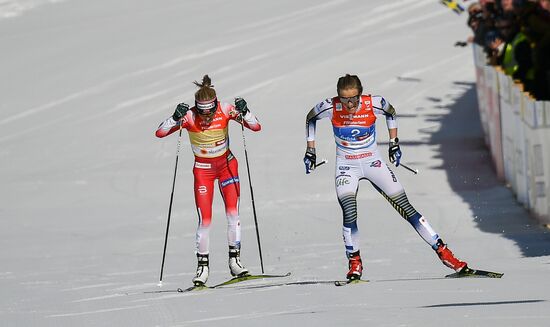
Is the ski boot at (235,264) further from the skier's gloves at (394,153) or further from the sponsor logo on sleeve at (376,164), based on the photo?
the skier's gloves at (394,153)

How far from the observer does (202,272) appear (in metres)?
12.6

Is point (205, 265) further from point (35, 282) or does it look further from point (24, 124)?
point (24, 124)

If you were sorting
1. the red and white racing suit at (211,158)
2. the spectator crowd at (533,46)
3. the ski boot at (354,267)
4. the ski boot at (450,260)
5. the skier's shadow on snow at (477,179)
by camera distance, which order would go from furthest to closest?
the skier's shadow on snow at (477,179), the red and white racing suit at (211,158), the ski boot at (354,267), the ski boot at (450,260), the spectator crowd at (533,46)

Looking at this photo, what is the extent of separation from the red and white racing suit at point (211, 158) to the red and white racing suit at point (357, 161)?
103 centimetres

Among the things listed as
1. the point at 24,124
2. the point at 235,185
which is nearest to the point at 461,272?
the point at 235,185

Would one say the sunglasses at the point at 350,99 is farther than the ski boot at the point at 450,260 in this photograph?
No

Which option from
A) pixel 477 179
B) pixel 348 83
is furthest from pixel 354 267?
pixel 477 179

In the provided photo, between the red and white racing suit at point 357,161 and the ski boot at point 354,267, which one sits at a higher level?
the red and white racing suit at point 357,161

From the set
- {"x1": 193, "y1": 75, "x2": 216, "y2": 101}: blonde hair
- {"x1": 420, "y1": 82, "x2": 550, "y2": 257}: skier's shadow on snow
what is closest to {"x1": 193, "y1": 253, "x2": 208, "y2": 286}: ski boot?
{"x1": 193, "y1": 75, "x2": 216, "y2": 101}: blonde hair

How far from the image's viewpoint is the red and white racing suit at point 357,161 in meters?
11.6

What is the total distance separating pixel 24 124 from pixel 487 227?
14930 mm

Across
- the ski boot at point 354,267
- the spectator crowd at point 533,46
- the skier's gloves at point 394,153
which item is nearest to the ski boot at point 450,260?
the ski boot at point 354,267

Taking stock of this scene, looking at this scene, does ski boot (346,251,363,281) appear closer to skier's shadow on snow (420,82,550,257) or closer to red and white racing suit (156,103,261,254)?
red and white racing suit (156,103,261,254)

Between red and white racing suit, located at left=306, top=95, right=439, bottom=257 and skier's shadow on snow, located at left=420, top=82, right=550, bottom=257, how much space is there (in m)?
2.59
